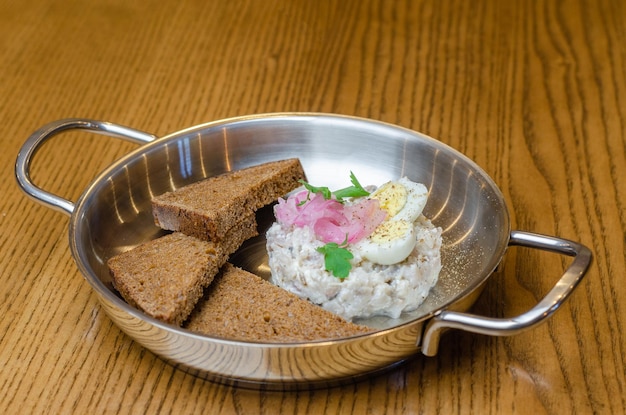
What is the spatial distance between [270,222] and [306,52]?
93cm

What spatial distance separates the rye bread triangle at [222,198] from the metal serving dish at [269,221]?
0.07 m

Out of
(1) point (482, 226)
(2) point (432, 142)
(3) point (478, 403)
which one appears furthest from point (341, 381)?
(2) point (432, 142)

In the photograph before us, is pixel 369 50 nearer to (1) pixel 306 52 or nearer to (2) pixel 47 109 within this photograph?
(1) pixel 306 52

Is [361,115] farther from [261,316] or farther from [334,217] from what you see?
[261,316]

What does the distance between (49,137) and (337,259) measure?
2.48 feet

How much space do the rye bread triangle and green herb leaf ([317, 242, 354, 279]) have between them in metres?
0.30

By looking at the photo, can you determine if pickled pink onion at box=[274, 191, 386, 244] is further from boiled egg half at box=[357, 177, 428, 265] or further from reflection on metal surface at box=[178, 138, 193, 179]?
reflection on metal surface at box=[178, 138, 193, 179]

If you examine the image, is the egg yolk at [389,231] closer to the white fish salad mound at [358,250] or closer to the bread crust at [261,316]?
the white fish salad mound at [358,250]

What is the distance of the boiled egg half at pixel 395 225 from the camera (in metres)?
1.47

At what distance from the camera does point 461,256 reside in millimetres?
1663

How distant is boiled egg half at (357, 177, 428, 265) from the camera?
1.47m

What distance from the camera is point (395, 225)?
1.52 metres

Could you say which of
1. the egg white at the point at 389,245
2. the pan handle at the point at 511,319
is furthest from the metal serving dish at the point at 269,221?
the egg white at the point at 389,245

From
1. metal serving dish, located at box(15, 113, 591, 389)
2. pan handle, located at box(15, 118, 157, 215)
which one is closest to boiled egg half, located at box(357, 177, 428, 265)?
metal serving dish, located at box(15, 113, 591, 389)
